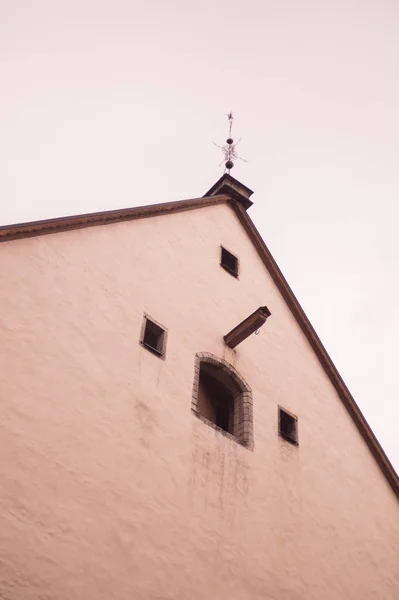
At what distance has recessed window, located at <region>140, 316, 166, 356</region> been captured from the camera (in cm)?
834

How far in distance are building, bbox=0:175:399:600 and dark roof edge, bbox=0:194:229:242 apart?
0.10 ft

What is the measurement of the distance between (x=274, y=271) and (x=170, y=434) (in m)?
5.39

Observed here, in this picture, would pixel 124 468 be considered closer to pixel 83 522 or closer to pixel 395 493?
pixel 83 522

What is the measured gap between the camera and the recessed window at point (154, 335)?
8344 millimetres

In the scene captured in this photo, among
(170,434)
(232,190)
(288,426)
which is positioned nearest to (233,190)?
(232,190)

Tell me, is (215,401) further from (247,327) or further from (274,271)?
(274,271)

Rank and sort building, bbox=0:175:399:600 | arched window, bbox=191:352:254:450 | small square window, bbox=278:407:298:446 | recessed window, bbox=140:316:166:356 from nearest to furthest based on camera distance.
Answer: building, bbox=0:175:399:600 → recessed window, bbox=140:316:166:356 → arched window, bbox=191:352:254:450 → small square window, bbox=278:407:298:446

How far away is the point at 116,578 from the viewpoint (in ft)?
19.7

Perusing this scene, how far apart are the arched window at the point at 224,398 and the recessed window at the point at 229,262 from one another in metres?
2.25

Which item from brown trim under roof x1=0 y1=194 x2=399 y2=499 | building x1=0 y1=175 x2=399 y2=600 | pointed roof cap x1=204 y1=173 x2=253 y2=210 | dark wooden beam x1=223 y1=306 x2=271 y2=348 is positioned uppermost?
pointed roof cap x1=204 y1=173 x2=253 y2=210

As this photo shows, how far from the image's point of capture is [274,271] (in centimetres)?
1217

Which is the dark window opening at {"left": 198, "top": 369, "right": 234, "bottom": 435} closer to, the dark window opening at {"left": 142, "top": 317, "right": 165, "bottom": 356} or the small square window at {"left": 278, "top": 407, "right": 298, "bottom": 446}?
the small square window at {"left": 278, "top": 407, "right": 298, "bottom": 446}

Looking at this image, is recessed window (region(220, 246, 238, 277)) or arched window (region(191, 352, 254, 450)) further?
recessed window (region(220, 246, 238, 277))

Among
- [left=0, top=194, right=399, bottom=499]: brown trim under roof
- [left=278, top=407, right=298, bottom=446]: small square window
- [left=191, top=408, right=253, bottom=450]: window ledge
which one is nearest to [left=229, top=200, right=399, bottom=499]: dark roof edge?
[left=0, top=194, right=399, bottom=499]: brown trim under roof
